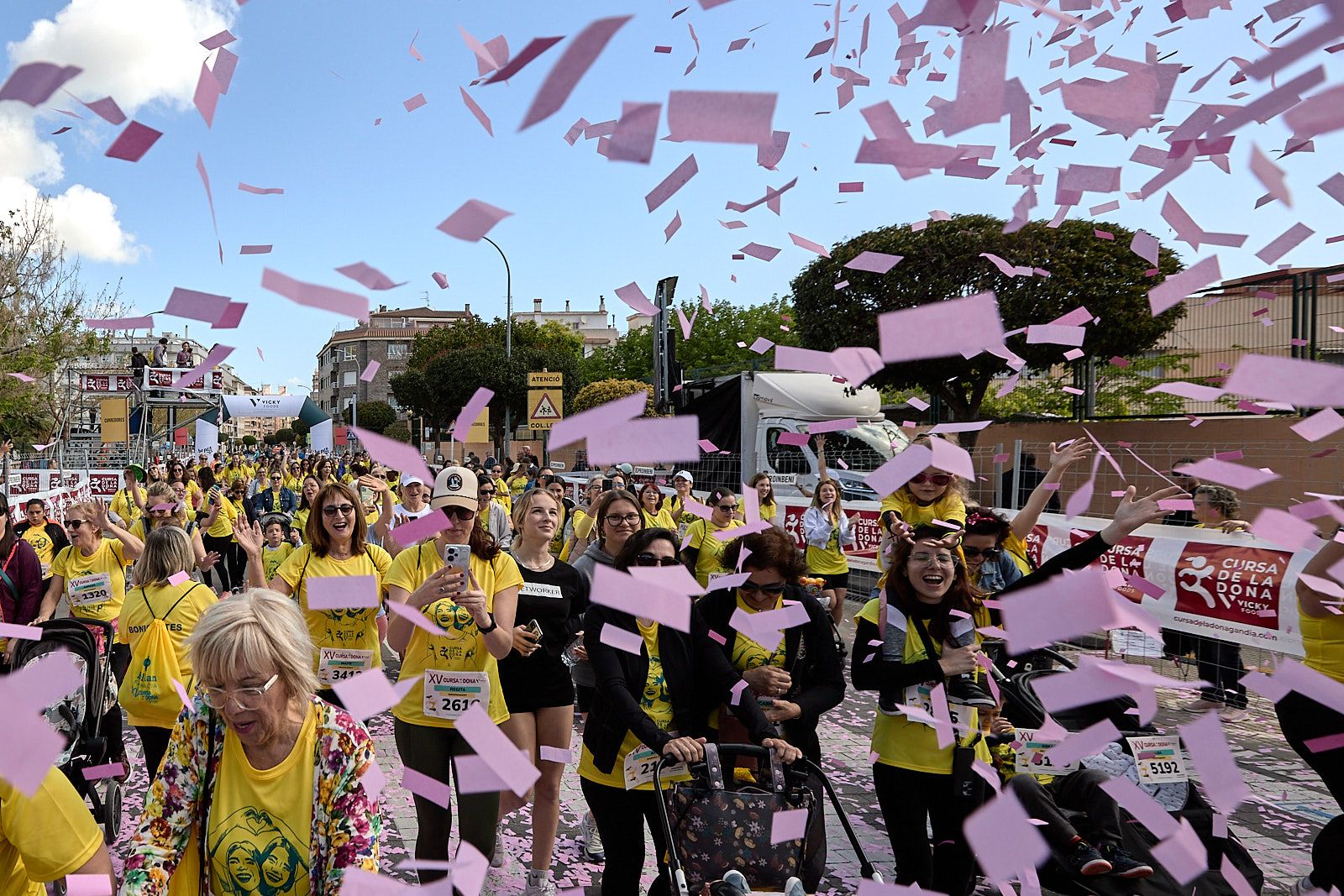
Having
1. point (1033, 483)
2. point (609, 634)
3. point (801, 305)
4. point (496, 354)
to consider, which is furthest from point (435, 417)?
point (609, 634)

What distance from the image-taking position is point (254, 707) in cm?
208

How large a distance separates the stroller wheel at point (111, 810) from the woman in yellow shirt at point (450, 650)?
1584mm

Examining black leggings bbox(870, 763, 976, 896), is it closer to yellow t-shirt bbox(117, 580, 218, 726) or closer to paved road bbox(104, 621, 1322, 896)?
paved road bbox(104, 621, 1322, 896)

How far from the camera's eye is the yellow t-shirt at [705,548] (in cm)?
677

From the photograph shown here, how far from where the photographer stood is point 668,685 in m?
3.46

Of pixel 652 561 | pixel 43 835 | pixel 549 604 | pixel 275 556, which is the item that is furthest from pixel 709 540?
pixel 43 835

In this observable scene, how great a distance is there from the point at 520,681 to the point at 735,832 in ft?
4.99

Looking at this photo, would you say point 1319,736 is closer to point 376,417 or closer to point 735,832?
point 735,832

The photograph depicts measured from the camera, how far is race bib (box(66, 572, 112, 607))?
5.84 meters

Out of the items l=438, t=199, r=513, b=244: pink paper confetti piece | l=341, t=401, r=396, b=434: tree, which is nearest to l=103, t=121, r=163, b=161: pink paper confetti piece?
l=438, t=199, r=513, b=244: pink paper confetti piece

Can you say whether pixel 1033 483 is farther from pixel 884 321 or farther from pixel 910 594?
pixel 884 321

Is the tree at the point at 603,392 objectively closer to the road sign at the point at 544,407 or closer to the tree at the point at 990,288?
the tree at the point at 990,288

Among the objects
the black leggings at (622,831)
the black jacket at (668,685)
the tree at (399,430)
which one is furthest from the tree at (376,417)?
the black leggings at (622,831)

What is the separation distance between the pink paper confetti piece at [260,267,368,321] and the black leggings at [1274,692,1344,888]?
3249 millimetres
